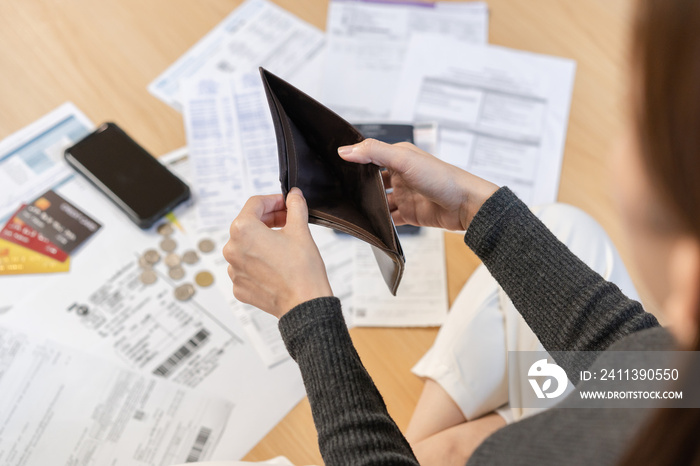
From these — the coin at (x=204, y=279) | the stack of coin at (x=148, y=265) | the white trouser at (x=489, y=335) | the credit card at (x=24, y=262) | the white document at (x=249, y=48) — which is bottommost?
the white trouser at (x=489, y=335)

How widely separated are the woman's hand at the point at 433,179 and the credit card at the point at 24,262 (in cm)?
48

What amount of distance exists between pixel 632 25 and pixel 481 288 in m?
0.49

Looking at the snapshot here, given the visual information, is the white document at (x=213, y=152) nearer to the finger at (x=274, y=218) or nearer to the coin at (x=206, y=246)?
the coin at (x=206, y=246)

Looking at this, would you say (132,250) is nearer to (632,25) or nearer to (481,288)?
(481,288)

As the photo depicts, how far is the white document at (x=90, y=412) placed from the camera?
2.28 feet

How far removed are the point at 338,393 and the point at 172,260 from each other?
42 centimetres

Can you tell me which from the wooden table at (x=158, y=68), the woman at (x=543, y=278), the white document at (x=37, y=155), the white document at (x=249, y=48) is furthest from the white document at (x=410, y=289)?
the white document at (x=37, y=155)

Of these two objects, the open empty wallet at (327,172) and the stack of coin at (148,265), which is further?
the stack of coin at (148,265)

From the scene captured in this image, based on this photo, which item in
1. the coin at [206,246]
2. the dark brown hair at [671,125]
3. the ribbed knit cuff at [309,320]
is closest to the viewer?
the dark brown hair at [671,125]

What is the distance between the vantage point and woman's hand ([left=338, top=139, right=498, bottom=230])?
24.3 inches

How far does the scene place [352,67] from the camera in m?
1.06

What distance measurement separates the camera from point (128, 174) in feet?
2.86

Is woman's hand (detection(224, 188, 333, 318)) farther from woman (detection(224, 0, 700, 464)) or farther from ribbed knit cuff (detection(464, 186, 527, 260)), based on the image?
ribbed knit cuff (detection(464, 186, 527, 260))

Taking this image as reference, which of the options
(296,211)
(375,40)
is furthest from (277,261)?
(375,40)
